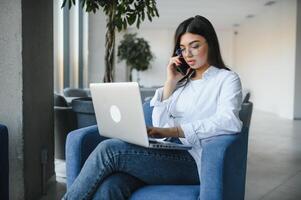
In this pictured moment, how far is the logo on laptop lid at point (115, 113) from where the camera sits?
5.21 feet

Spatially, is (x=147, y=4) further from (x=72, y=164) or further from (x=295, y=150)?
(x=295, y=150)

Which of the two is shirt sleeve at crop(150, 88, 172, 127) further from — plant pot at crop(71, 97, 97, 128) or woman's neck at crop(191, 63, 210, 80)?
plant pot at crop(71, 97, 97, 128)

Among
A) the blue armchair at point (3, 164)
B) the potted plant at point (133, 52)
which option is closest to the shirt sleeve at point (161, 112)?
the blue armchair at point (3, 164)

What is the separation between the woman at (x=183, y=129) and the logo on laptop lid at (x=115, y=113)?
101mm

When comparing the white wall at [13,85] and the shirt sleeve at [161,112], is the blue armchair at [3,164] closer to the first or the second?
the white wall at [13,85]

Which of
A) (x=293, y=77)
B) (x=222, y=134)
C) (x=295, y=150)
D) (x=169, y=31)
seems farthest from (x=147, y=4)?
(x=169, y=31)

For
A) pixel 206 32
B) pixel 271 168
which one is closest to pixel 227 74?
pixel 206 32

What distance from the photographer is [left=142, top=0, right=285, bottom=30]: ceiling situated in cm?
895

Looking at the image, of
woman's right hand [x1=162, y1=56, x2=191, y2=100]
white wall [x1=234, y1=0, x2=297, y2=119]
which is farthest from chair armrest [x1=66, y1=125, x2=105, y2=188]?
white wall [x1=234, y1=0, x2=297, y2=119]

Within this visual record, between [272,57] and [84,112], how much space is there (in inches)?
308

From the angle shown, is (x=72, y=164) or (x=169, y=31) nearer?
(x=72, y=164)

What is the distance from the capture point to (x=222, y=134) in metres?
1.60

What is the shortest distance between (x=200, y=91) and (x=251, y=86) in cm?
1035

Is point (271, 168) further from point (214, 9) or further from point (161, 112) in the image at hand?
point (214, 9)
